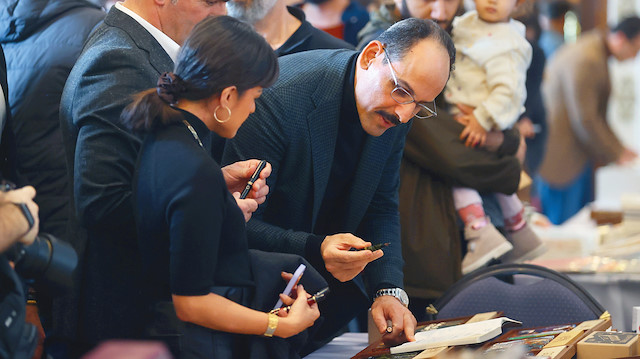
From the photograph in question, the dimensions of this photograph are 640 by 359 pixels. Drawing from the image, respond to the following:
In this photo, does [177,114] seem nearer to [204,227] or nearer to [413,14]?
[204,227]

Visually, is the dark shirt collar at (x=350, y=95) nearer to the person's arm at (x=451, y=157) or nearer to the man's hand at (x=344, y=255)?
the man's hand at (x=344, y=255)

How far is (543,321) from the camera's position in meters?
2.45

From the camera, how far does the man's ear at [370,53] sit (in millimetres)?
2174

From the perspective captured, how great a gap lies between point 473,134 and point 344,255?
111 centimetres

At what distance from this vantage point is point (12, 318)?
1.42m

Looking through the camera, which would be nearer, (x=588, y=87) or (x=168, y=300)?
(x=168, y=300)

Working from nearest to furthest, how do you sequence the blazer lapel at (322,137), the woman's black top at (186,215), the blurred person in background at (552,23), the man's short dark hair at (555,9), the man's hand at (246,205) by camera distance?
the woman's black top at (186,215), the man's hand at (246,205), the blazer lapel at (322,137), the blurred person in background at (552,23), the man's short dark hair at (555,9)

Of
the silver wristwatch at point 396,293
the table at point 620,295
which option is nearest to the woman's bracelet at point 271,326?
the silver wristwatch at point 396,293

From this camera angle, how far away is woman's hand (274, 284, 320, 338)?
168 centimetres

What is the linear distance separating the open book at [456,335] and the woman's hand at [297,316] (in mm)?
297

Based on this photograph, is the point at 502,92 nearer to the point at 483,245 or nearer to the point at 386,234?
the point at 483,245

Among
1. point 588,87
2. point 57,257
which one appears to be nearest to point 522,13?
point 57,257

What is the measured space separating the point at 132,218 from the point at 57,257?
0.27 meters

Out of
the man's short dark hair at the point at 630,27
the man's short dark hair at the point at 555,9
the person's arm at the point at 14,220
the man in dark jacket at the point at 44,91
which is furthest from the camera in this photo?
the man's short dark hair at the point at 555,9
